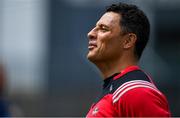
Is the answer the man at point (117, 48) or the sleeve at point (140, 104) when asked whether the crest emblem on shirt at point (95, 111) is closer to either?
the man at point (117, 48)

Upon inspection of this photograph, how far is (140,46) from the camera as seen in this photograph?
445cm

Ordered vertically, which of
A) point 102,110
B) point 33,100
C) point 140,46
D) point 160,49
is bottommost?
point 33,100

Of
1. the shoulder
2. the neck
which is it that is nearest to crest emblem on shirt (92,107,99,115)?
the shoulder

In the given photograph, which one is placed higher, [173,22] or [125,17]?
[125,17]

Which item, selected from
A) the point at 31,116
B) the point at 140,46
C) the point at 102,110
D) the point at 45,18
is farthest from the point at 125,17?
the point at 45,18

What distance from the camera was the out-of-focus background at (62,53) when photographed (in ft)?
38.9

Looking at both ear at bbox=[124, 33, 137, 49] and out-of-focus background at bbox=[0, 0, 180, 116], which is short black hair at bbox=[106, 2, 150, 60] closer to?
ear at bbox=[124, 33, 137, 49]

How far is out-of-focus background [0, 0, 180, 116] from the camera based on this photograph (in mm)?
11844

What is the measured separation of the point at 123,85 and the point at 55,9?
8558mm

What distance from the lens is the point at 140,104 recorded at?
13.3ft

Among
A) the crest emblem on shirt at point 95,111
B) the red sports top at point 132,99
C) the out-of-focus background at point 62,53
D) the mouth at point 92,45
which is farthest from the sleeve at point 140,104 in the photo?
the out-of-focus background at point 62,53

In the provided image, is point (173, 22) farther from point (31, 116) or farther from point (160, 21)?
point (31, 116)

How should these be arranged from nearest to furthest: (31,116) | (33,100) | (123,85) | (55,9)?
(123,85)
(31,116)
(33,100)
(55,9)

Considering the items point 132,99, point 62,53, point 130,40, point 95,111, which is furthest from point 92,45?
point 62,53
